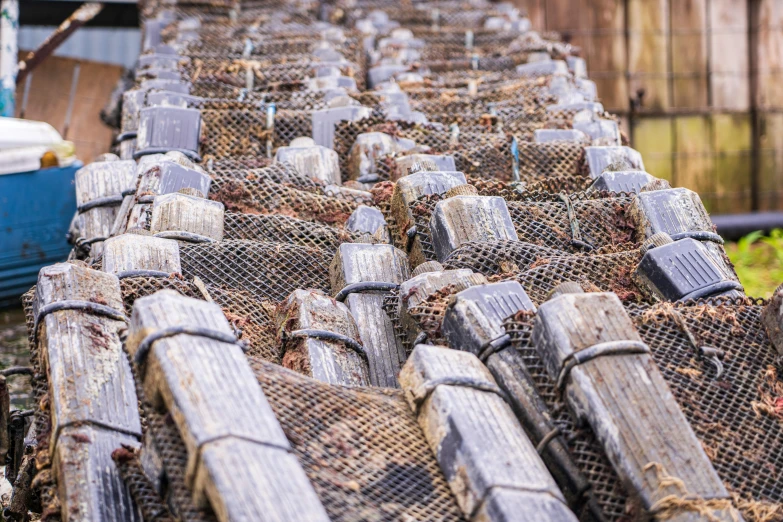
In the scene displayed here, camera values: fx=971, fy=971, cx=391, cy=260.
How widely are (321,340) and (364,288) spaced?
0.41 meters

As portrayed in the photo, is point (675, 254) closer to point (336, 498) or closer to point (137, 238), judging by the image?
point (336, 498)

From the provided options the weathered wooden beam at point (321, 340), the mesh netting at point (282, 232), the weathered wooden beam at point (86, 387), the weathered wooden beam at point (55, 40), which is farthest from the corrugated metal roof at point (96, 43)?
the weathered wooden beam at point (86, 387)

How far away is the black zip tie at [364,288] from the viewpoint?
3490 mm

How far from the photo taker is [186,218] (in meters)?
3.78

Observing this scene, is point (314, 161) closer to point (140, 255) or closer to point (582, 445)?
point (140, 255)

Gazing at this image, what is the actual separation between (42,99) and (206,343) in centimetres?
897

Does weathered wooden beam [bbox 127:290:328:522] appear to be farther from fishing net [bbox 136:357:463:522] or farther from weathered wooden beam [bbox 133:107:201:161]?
weathered wooden beam [bbox 133:107:201:161]

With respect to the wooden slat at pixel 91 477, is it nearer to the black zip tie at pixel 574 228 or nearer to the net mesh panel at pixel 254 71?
the black zip tie at pixel 574 228

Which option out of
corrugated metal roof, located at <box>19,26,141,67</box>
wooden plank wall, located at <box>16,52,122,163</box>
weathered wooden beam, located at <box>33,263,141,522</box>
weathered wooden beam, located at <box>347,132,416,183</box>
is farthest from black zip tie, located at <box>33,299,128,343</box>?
corrugated metal roof, located at <box>19,26,141,67</box>

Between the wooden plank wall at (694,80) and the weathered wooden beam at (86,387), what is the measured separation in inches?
375

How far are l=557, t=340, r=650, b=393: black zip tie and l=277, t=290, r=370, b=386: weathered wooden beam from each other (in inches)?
31.4

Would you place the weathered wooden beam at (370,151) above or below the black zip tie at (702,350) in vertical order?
above

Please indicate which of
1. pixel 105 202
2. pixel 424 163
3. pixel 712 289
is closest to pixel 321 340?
pixel 712 289

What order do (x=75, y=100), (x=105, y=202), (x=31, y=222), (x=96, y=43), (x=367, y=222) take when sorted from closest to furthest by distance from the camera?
1. (x=367, y=222)
2. (x=105, y=202)
3. (x=31, y=222)
4. (x=75, y=100)
5. (x=96, y=43)
